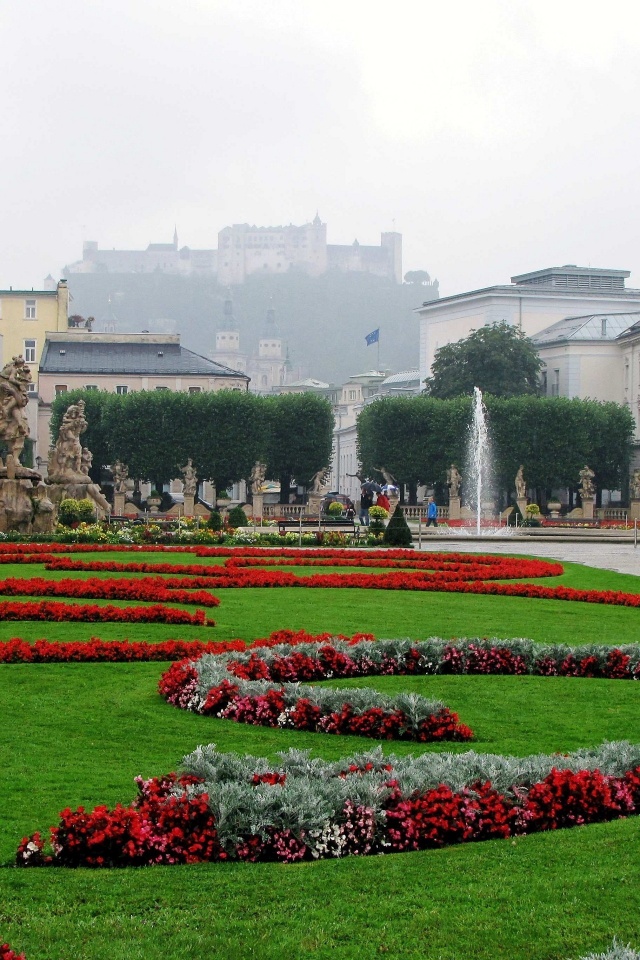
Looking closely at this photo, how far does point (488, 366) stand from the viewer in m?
85.8

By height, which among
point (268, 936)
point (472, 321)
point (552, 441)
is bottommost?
point (268, 936)

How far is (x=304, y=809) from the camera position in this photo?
7.25m

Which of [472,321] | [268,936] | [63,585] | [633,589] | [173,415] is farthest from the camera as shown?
[472,321]

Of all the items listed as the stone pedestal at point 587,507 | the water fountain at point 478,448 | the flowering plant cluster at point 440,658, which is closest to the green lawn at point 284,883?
the flowering plant cluster at point 440,658

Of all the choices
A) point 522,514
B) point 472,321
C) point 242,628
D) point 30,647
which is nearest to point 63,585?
point 242,628

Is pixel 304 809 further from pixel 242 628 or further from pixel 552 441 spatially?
pixel 552 441

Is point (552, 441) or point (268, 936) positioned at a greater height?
point (552, 441)

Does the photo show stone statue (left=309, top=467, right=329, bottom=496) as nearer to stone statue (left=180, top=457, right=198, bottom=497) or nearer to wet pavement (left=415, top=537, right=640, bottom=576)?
stone statue (left=180, top=457, right=198, bottom=497)

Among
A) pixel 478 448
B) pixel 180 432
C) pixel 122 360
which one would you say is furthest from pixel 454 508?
pixel 122 360

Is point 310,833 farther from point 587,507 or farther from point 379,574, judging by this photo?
point 587,507

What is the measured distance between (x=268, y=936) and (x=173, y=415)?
64689 millimetres

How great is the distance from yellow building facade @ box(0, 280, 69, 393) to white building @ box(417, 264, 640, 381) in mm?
26953

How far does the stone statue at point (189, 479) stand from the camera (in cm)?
6744

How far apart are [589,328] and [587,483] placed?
26.3 metres
